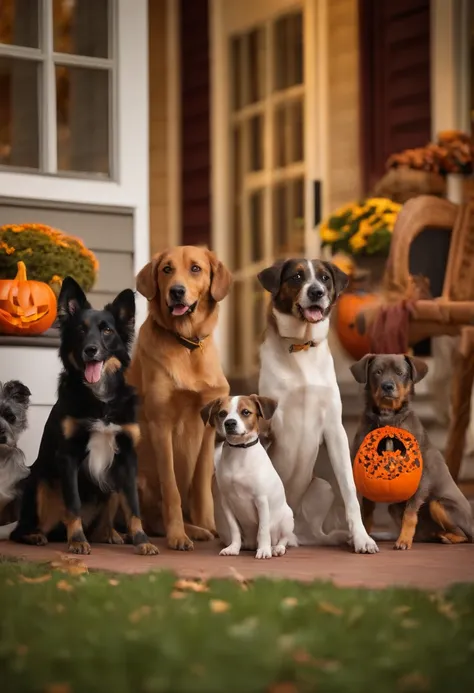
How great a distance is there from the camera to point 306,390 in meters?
4.20

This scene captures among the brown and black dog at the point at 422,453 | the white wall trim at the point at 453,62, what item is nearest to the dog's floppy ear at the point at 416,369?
the brown and black dog at the point at 422,453

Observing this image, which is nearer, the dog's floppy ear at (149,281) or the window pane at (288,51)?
the dog's floppy ear at (149,281)

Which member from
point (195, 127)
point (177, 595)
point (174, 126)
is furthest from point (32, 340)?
point (174, 126)

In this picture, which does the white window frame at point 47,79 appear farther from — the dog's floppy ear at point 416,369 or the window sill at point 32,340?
the dog's floppy ear at point 416,369

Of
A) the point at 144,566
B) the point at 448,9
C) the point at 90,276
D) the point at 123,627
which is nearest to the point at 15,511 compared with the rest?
the point at 144,566

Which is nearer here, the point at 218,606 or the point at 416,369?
the point at 218,606

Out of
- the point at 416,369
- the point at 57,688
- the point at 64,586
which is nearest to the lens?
the point at 57,688

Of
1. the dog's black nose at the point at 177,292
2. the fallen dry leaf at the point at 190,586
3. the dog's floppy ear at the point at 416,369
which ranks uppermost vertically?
the dog's black nose at the point at 177,292

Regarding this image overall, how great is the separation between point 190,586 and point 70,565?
607mm

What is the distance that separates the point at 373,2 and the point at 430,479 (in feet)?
14.7

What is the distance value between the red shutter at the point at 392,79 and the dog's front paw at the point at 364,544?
397 cm

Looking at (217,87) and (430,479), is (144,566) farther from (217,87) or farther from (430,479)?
(217,87)

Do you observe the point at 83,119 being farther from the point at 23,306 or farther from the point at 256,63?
the point at 256,63

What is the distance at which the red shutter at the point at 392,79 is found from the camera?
24.5 feet
